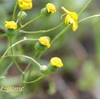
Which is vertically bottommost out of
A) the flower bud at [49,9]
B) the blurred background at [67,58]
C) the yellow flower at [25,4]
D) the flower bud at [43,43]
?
the blurred background at [67,58]

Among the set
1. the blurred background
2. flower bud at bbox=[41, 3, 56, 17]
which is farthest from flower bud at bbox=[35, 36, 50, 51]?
the blurred background

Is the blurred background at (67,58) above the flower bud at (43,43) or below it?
below

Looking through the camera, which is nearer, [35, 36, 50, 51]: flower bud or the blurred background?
[35, 36, 50, 51]: flower bud

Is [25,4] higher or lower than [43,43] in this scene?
higher

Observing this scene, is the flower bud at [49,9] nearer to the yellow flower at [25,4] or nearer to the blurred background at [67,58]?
the yellow flower at [25,4]

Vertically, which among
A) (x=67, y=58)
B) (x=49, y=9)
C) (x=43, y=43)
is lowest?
(x=67, y=58)

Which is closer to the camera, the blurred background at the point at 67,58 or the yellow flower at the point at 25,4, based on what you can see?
the yellow flower at the point at 25,4

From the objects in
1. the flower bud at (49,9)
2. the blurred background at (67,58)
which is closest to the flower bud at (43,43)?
the flower bud at (49,9)

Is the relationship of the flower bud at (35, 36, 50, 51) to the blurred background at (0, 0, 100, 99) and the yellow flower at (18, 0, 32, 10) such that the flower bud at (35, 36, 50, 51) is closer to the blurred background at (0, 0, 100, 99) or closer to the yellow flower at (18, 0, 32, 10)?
the yellow flower at (18, 0, 32, 10)

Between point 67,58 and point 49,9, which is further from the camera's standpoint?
point 67,58

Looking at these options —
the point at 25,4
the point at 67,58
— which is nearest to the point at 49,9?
the point at 25,4

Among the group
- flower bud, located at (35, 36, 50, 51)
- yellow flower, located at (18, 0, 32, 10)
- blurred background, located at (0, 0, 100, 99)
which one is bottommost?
blurred background, located at (0, 0, 100, 99)

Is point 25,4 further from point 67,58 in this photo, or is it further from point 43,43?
point 67,58
